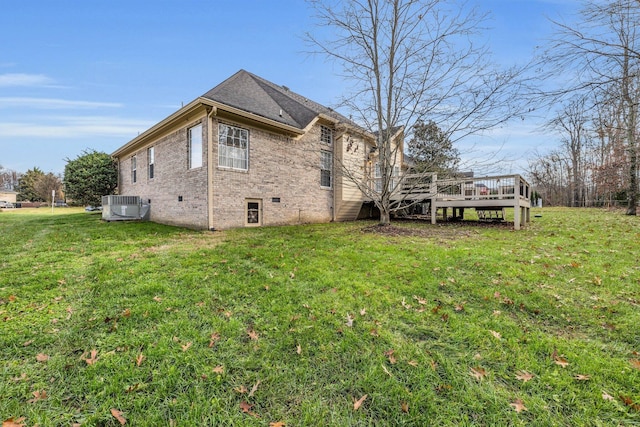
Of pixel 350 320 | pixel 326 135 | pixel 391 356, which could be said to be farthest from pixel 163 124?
pixel 391 356

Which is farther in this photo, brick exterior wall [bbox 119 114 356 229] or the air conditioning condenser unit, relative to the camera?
the air conditioning condenser unit

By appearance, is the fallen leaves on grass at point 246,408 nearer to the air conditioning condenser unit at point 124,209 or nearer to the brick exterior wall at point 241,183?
the brick exterior wall at point 241,183

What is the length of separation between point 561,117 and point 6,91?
2891cm

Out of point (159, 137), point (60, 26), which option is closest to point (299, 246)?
point (159, 137)

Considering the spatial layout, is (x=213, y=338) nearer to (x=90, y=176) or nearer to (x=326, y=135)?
(x=326, y=135)

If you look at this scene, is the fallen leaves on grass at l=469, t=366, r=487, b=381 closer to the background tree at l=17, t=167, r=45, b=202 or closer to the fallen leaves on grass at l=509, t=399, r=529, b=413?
the fallen leaves on grass at l=509, t=399, r=529, b=413

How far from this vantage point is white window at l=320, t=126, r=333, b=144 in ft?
43.9

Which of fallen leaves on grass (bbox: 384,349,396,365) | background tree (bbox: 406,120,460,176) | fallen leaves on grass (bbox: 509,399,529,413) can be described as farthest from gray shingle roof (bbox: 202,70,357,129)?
fallen leaves on grass (bbox: 509,399,529,413)

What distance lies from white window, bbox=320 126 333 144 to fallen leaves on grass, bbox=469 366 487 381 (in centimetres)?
1215

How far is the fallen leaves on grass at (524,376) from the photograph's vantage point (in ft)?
7.28

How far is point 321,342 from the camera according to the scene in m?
2.72

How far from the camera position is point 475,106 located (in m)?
7.64

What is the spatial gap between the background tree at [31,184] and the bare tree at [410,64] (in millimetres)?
60741

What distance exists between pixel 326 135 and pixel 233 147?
5.43 m
